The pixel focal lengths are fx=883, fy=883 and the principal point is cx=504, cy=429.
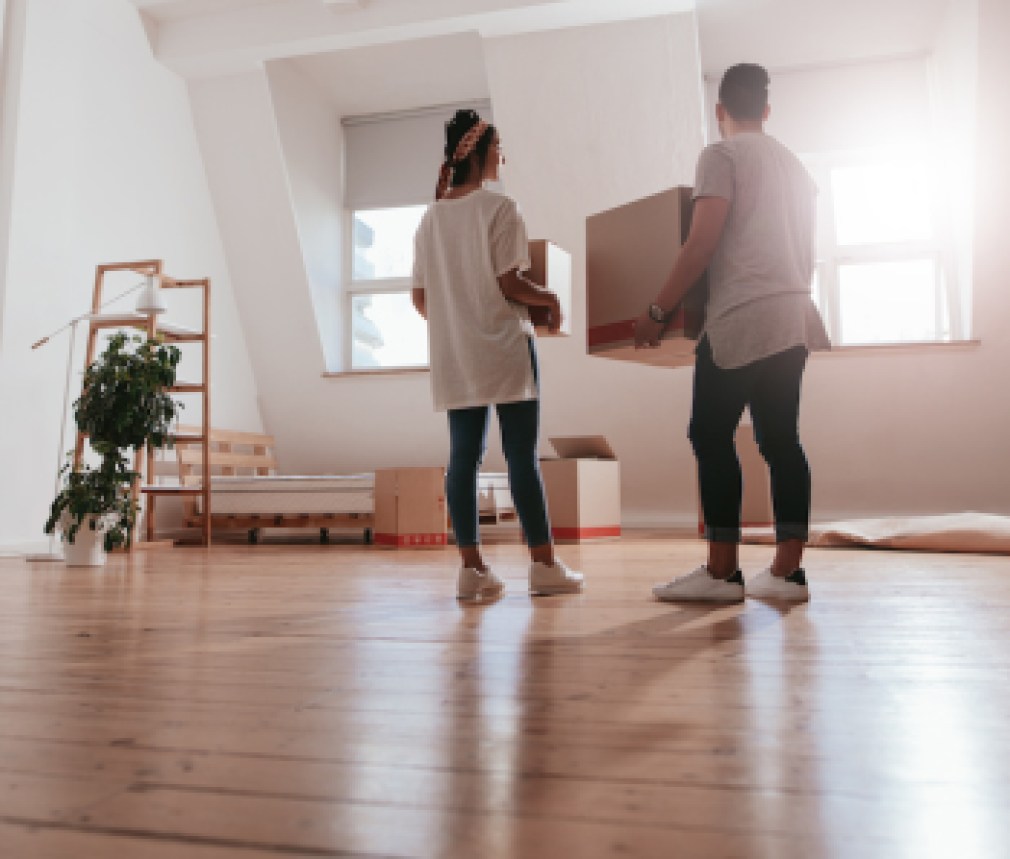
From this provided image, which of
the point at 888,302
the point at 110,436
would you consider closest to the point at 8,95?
the point at 110,436

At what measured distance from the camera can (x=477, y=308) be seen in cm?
192

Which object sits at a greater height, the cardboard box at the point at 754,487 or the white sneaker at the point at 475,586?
the cardboard box at the point at 754,487

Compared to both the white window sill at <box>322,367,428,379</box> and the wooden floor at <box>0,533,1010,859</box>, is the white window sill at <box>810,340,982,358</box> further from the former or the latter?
the wooden floor at <box>0,533,1010,859</box>

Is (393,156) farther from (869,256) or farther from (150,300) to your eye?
(869,256)

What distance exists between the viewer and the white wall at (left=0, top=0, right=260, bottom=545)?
3.58 m

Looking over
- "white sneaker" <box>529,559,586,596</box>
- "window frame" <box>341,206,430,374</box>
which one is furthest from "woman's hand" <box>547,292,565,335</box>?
"window frame" <box>341,206,430,374</box>

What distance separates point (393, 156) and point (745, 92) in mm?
3934

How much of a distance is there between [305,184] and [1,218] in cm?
187

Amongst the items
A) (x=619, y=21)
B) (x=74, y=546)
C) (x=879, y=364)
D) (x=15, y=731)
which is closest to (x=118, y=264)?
(x=74, y=546)

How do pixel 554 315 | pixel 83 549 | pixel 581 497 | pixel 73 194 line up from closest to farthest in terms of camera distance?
pixel 554 315 → pixel 83 549 → pixel 73 194 → pixel 581 497

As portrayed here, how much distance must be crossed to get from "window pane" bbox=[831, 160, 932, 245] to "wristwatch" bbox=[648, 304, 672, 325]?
11.2ft

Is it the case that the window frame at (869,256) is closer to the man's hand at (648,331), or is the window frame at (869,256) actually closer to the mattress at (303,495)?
the mattress at (303,495)

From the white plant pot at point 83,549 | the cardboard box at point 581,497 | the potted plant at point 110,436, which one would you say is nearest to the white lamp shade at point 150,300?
the potted plant at point 110,436

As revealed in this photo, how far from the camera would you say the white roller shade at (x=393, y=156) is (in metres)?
5.38
